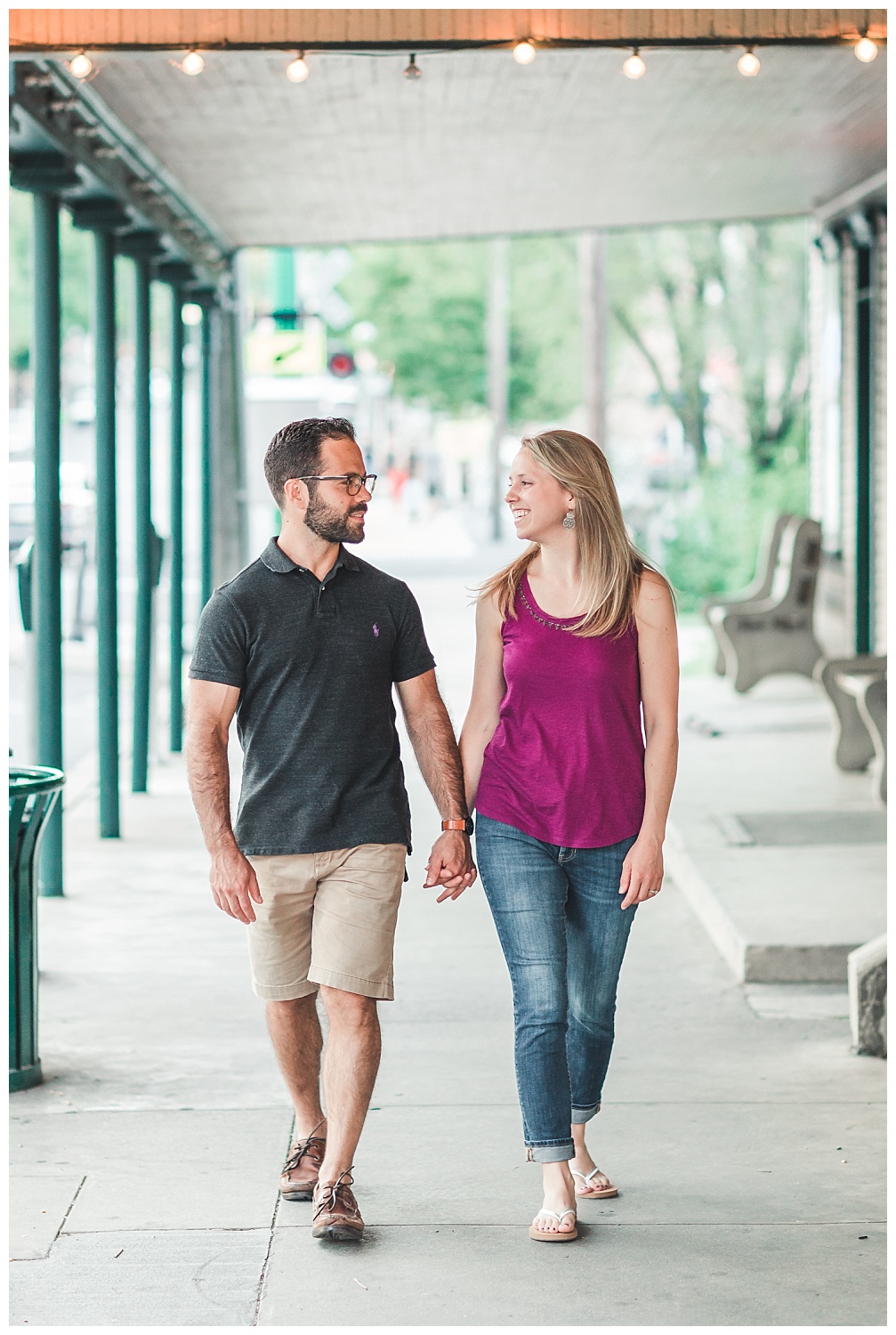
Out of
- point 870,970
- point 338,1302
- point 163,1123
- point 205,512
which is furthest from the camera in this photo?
point 205,512

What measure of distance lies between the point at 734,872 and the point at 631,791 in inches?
138

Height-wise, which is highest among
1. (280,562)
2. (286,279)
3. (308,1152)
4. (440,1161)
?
(286,279)

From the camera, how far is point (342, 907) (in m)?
4.22

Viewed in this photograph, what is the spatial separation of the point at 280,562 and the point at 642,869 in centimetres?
114

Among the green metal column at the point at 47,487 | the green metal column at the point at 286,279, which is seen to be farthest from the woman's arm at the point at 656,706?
the green metal column at the point at 286,279

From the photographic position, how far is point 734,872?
7.57 m

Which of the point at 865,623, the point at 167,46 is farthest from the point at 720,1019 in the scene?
the point at 865,623

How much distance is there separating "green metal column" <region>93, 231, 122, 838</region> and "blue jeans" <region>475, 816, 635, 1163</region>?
492 cm

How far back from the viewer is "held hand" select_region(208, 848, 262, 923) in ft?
13.5

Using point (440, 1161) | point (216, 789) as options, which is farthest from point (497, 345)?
point (216, 789)

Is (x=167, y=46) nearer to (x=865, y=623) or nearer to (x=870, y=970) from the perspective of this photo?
(x=870, y=970)

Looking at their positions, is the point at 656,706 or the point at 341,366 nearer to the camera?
the point at 656,706

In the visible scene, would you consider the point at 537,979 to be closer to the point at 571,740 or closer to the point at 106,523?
the point at 571,740

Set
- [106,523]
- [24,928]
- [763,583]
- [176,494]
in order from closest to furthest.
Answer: [24,928] < [106,523] < [176,494] < [763,583]
